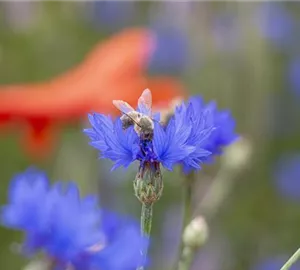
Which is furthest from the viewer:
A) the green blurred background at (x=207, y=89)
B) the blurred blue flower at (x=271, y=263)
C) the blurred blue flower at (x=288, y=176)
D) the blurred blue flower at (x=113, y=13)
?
the blurred blue flower at (x=113, y=13)

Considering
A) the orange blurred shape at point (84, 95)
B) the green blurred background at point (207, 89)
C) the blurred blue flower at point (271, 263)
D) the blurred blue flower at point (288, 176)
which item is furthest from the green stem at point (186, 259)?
the blurred blue flower at point (288, 176)

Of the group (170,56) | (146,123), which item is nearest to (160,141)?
(146,123)

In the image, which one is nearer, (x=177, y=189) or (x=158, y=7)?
(x=177, y=189)

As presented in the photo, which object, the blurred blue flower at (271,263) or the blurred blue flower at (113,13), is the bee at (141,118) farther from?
the blurred blue flower at (113,13)

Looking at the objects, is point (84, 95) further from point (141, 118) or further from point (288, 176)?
point (288, 176)

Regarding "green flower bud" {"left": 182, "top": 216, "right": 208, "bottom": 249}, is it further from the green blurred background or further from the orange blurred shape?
the green blurred background

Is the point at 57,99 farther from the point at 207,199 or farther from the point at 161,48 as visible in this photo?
the point at 161,48

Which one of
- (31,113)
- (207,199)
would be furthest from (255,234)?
(31,113)
